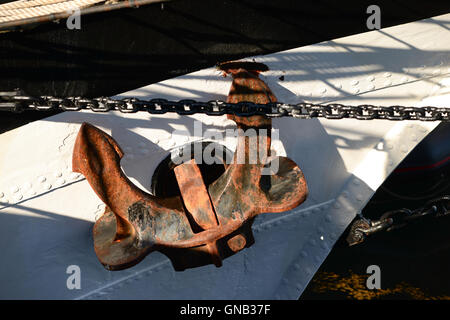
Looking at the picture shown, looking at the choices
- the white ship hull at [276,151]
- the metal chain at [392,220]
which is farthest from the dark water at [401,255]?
the white ship hull at [276,151]

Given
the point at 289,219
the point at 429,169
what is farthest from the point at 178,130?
the point at 429,169

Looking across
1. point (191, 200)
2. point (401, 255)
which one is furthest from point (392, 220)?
point (191, 200)

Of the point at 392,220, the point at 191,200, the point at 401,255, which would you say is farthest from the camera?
the point at 401,255

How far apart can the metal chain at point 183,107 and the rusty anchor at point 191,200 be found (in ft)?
0.20

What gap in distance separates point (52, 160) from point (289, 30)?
52.3 inches

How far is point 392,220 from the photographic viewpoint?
2822 millimetres

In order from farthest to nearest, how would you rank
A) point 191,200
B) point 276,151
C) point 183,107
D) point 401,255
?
1. point 401,255
2. point 276,151
3. point 191,200
4. point 183,107

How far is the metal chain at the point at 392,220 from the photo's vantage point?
111 inches

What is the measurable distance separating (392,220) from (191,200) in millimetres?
1430

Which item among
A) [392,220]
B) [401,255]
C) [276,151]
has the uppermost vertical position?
[276,151]

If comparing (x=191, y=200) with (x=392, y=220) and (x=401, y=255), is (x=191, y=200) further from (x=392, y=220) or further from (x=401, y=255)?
(x=401, y=255)

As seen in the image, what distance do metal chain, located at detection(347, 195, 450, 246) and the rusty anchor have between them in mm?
961

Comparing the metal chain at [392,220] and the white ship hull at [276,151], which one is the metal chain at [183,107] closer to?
the white ship hull at [276,151]

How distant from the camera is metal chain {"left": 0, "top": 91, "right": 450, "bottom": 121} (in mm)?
1852
